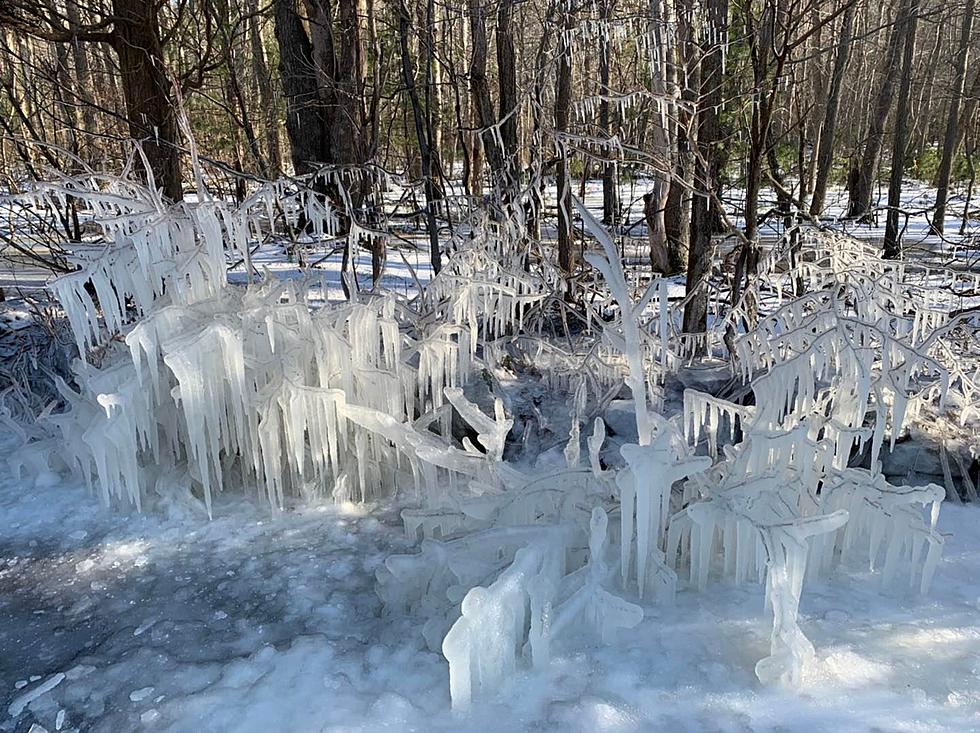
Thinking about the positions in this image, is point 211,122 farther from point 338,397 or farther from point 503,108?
point 338,397

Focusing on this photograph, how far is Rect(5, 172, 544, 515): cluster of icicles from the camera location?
4.23 m

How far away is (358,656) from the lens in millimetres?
3061

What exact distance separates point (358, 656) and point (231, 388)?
195 cm

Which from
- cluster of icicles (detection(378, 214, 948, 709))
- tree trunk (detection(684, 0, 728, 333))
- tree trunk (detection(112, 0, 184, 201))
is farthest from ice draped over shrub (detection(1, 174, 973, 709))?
tree trunk (detection(112, 0, 184, 201))

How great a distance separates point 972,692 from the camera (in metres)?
2.66

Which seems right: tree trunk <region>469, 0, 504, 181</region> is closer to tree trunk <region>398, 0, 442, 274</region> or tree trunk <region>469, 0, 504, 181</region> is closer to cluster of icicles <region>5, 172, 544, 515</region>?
tree trunk <region>398, 0, 442, 274</region>

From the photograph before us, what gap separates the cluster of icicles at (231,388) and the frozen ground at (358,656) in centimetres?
62

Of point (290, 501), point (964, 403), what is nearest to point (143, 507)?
point (290, 501)

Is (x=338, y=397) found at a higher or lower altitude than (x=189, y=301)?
lower

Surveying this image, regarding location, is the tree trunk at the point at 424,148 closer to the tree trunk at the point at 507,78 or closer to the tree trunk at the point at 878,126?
the tree trunk at the point at 507,78

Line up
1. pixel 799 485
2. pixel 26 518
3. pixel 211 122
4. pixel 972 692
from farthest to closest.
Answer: pixel 211 122 → pixel 26 518 → pixel 799 485 → pixel 972 692

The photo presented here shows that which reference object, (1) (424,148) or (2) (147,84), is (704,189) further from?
(2) (147,84)

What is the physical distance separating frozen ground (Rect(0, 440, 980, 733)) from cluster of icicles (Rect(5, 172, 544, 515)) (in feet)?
2.03

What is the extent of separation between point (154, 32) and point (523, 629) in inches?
291
